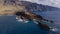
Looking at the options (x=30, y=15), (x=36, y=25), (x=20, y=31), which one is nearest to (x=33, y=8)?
(x=30, y=15)

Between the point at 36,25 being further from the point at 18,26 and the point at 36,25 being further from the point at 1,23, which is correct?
the point at 1,23

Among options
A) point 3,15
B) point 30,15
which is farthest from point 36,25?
point 3,15

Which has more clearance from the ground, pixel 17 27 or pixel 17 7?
pixel 17 7

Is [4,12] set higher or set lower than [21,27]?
higher

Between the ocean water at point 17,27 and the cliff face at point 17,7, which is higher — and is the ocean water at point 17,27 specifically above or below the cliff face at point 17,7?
below

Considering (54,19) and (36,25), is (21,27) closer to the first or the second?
(36,25)

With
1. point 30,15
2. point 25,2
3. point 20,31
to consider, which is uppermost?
point 25,2

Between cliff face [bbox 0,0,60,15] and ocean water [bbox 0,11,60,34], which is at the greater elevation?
cliff face [bbox 0,0,60,15]
